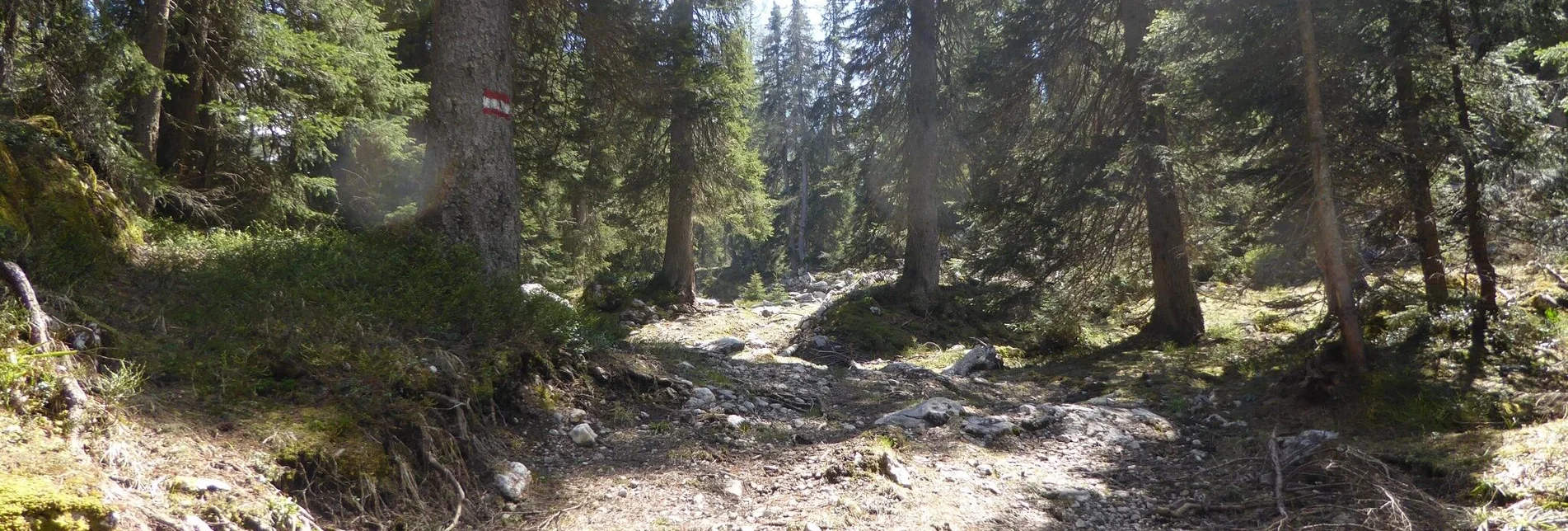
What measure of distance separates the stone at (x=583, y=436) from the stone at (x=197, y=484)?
2325 millimetres

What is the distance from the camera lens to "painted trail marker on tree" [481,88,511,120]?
22.4 ft

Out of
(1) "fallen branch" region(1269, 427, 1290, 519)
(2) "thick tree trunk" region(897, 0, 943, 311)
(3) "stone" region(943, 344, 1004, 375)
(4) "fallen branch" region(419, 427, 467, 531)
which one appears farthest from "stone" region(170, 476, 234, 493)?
(2) "thick tree trunk" region(897, 0, 943, 311)

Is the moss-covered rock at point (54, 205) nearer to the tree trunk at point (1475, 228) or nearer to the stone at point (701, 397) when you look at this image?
the stone at point (701, 397)

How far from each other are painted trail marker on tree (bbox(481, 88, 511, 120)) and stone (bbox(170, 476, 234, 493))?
447 centimetres

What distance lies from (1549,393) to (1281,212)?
9.34 feet

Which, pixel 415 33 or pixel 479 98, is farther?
pixel 415 33

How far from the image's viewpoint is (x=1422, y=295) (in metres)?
7.39

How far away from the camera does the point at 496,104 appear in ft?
22.7

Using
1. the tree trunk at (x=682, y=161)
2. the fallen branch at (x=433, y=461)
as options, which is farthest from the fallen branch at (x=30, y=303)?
the tree trunk at (x=682, y=161)

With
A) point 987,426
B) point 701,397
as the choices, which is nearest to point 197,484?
point 701,397

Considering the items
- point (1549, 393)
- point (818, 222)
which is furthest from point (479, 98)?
point (818, 222)

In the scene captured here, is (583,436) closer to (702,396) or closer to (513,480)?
(513,480)

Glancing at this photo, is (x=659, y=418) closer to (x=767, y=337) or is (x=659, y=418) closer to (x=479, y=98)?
(x=479, y=98)

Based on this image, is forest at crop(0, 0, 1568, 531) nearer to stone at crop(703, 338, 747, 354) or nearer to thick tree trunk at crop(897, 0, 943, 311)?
stone at crop(703, 338, 747, 354)
